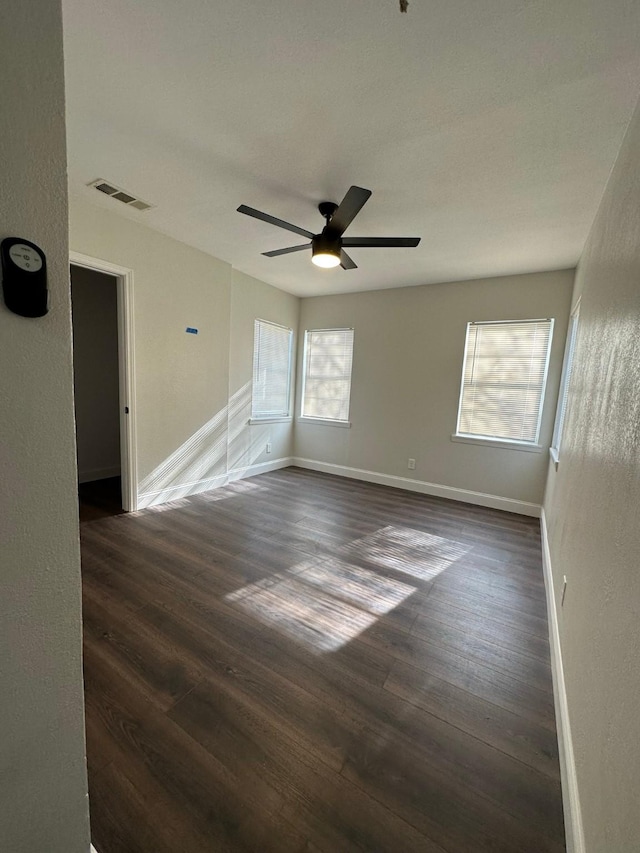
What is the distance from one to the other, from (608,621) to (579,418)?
52.1 inches

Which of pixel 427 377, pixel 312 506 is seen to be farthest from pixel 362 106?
pixel 312 506

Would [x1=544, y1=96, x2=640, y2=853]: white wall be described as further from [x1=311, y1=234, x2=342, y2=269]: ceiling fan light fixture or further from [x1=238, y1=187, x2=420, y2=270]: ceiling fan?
[x1=311, y1=234, x2=342, y2=269]: ceiling fan light fixture

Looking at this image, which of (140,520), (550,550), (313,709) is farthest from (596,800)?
(140,520)

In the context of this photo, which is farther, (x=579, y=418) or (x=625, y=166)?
(x=579, y=418)

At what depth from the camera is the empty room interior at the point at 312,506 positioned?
720 mm

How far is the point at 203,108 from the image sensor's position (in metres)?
1.76

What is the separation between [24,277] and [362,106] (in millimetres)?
1831

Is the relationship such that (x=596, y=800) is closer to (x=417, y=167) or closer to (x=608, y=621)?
(x=608, y=621)

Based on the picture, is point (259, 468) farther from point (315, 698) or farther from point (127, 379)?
point (315, 698)

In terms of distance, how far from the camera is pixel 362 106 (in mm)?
1680

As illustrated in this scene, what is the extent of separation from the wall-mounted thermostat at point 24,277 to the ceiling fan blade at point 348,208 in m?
1.70

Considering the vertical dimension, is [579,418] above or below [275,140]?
below

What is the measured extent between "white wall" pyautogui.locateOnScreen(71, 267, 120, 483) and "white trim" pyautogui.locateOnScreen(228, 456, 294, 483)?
5.46ft

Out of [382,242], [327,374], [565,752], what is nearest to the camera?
[565,752]
